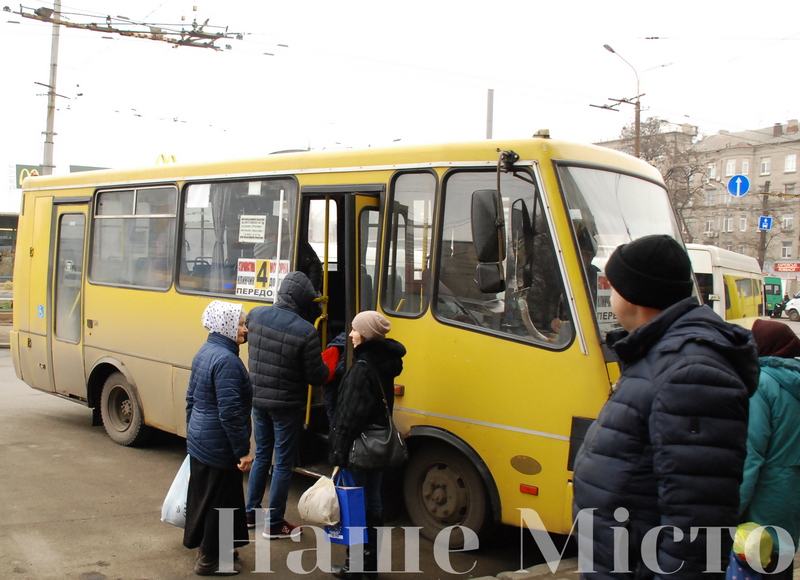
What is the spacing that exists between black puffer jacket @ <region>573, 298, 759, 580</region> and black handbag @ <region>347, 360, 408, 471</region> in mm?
2389

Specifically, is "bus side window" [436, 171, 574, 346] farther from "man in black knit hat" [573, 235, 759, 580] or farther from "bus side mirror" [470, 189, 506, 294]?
"man in black knit hat" [573, 235, 759, 580]

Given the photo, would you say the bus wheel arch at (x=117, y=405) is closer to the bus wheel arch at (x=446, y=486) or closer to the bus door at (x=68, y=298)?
the bus door at (x=68, y=298)

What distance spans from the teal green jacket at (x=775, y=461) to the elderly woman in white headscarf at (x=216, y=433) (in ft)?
9.33

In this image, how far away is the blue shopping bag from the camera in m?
4.53

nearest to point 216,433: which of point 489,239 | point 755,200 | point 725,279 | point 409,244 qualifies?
point 409,244

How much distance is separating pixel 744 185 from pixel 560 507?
20.4m

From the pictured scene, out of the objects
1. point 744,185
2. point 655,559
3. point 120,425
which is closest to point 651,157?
point 744,185

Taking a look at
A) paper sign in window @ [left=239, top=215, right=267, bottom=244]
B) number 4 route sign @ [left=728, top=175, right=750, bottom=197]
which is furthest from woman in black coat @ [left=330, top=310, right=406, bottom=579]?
number 4 route sign @ [left=728, top=175, right=750, bottom=197]

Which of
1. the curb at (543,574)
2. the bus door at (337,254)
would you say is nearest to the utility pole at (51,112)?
the bus door at (337,254)

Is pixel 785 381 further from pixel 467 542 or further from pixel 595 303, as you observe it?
pixel 467 542

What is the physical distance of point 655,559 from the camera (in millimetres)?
1993

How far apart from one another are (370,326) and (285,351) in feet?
2.88

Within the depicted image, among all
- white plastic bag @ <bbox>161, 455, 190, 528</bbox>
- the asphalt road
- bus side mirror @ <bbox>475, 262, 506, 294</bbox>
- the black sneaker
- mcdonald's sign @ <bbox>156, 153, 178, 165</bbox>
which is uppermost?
mcdonald's sign @ <bbox>156, 153, 178, 165</bbox>

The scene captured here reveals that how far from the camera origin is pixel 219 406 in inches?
175
